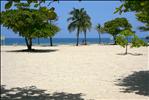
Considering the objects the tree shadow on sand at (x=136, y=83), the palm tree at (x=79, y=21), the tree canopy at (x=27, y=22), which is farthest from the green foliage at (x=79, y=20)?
the tree shadow on sand at (x=136, y=83)

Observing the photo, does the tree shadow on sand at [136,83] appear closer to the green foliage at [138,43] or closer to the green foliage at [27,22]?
the green foliage at [138,43]

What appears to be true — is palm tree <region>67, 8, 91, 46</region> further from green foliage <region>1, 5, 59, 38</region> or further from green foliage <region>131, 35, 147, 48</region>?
green foliage <region>131, 35, 147, 48</region>

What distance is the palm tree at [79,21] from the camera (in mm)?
86125

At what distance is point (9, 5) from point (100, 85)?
28.3 feet

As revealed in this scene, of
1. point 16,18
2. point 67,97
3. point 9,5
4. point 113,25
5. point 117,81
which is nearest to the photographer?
point 9,5

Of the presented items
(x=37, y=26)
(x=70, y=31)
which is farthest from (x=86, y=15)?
(x=37, y=26)

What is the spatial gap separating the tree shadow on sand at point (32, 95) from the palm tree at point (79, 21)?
7146 cm

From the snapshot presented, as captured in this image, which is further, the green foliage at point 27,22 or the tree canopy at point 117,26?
the tree canopy at point 117,26

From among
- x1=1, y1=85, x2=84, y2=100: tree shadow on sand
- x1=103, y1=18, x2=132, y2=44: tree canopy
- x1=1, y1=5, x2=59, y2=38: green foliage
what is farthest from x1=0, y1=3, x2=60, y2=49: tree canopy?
x1=103, y1=18, x2=132, y2=44: tree canopy

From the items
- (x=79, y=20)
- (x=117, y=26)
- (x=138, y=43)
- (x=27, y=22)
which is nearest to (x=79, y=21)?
(x=79, y=20)

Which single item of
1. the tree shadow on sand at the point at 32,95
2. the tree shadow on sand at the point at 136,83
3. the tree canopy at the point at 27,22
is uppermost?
the tree canopy at the point at 27,22

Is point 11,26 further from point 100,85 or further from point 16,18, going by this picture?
point 100,85

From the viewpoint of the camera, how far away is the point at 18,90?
14.1 m

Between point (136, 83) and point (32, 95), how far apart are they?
226 inches
